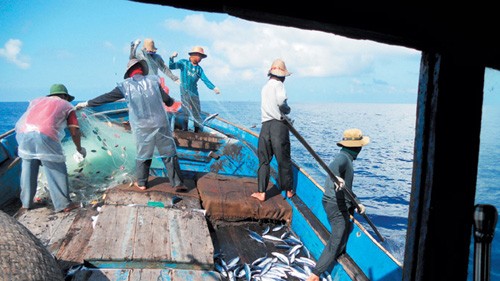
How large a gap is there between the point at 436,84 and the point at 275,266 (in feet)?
11.1

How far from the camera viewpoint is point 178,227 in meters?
4.26

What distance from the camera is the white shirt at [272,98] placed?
547 cm

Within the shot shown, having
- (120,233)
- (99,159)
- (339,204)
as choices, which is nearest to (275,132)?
(339,204)

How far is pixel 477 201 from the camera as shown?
1.92m

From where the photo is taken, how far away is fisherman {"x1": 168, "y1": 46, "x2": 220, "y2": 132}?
8297mm

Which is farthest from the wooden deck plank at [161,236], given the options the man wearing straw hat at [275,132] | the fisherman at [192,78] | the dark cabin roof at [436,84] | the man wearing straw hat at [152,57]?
the fisherman at [192,78]

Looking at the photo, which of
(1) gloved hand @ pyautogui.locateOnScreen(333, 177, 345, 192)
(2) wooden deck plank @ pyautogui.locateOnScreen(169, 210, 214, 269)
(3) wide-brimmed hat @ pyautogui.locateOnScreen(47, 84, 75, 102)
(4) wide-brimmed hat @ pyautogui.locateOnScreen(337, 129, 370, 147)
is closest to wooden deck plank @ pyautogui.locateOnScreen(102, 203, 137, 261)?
(2) wooden deck plank @ pyautogui.locateOnScreen(169, 210, 214, 269)

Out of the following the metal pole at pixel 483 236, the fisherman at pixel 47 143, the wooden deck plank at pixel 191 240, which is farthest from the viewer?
the fisherman at pixel 47 143

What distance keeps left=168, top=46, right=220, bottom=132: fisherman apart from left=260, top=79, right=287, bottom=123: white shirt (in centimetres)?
306

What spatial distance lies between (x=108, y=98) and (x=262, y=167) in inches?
113

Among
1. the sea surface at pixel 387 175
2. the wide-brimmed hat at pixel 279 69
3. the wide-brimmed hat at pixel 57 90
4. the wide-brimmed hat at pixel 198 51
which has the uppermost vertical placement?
the wide-brimmed hat at pixel 198 51

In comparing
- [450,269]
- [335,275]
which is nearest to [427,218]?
[450,269]

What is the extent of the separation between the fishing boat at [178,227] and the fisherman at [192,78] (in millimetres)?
1951

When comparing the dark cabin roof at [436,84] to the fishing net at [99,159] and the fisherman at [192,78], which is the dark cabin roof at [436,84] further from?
the fisherman at [192,78]
